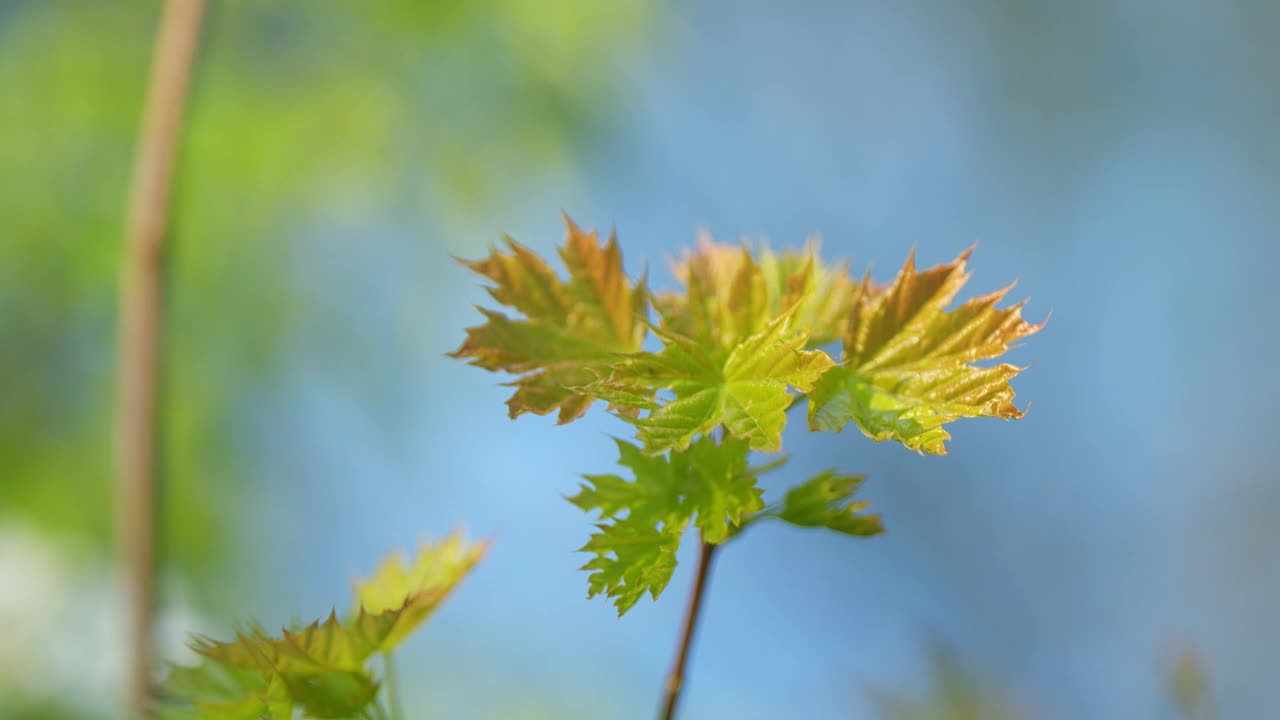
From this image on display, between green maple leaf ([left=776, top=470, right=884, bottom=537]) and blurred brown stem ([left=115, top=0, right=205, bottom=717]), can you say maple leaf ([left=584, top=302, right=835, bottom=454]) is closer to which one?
green maple leaf ([left=776, top=470, right=884, bottom=537])

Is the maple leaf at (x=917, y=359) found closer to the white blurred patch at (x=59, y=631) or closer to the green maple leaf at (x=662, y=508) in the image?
the green maple leaf at (x=662, y=508)

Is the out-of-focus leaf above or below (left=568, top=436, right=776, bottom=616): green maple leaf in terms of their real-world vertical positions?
above

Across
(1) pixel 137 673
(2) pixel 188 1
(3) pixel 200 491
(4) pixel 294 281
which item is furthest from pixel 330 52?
(1) pixel 137 673

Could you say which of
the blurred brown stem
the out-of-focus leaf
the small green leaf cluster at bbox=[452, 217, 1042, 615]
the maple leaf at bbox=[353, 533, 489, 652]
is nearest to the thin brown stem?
the small green leaf cluster at bbox=[452, 217, 1042, 615]

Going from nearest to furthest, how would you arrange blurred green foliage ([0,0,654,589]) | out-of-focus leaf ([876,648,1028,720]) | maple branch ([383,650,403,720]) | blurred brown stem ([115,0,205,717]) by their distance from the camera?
maple branch ([383,650,403,720])
blurred brown stem ([115,0,205,717])
out-of-focus leaf ([876,648,1028,720])
blurred green foliage ([0,0,654,589])

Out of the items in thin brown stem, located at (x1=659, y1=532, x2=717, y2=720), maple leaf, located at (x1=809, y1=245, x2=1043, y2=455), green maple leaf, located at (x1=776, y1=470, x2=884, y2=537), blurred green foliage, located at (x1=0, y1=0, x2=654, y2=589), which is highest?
blurred green foliage, located at (x1=0, y1=0, x2=654, y2=589)

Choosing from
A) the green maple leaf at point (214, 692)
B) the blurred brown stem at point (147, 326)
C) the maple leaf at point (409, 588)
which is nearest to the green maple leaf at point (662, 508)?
the maple leaf at point (409, 588)

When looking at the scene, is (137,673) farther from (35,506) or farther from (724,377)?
(35,506)

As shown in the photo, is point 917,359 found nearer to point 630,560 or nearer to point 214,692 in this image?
point 630,560
